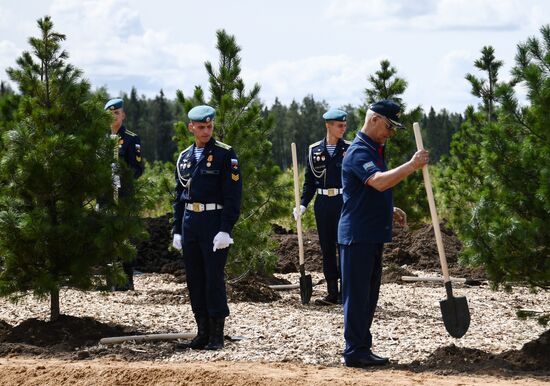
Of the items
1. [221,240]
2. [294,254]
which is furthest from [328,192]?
[294,254]

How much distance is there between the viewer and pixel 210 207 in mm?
9086

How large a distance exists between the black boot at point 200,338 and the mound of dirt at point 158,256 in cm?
623

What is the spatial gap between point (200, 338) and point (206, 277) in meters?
0.53

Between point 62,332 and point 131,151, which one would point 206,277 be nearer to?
point 62,332

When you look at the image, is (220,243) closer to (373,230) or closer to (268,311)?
(373,230)

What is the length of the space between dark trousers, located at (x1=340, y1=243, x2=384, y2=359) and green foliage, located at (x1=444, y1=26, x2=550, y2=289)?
80cm

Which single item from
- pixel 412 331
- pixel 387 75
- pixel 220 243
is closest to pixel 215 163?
pixel 220 243

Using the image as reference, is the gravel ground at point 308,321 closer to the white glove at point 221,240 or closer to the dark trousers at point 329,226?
the dark trousers at point 329,226

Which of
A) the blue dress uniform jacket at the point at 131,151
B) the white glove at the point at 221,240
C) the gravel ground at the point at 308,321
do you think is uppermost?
the blue dress uniform jacket at the point at 131,151

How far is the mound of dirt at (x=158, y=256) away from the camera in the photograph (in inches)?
642

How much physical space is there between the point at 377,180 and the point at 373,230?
0.46m

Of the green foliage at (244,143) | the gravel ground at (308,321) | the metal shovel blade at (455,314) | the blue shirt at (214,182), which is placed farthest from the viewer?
the green foliage at (244,143)

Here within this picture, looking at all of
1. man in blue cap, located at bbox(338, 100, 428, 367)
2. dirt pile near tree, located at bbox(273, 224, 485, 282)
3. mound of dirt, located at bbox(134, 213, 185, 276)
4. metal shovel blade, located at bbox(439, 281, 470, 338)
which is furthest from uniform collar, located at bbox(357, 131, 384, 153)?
mound of dirt, located at bbox(134, 213, 185, 276)

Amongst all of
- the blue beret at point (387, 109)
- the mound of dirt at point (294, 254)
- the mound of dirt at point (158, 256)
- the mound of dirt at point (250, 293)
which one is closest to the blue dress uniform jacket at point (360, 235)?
the blue beret at point (387, 109)
